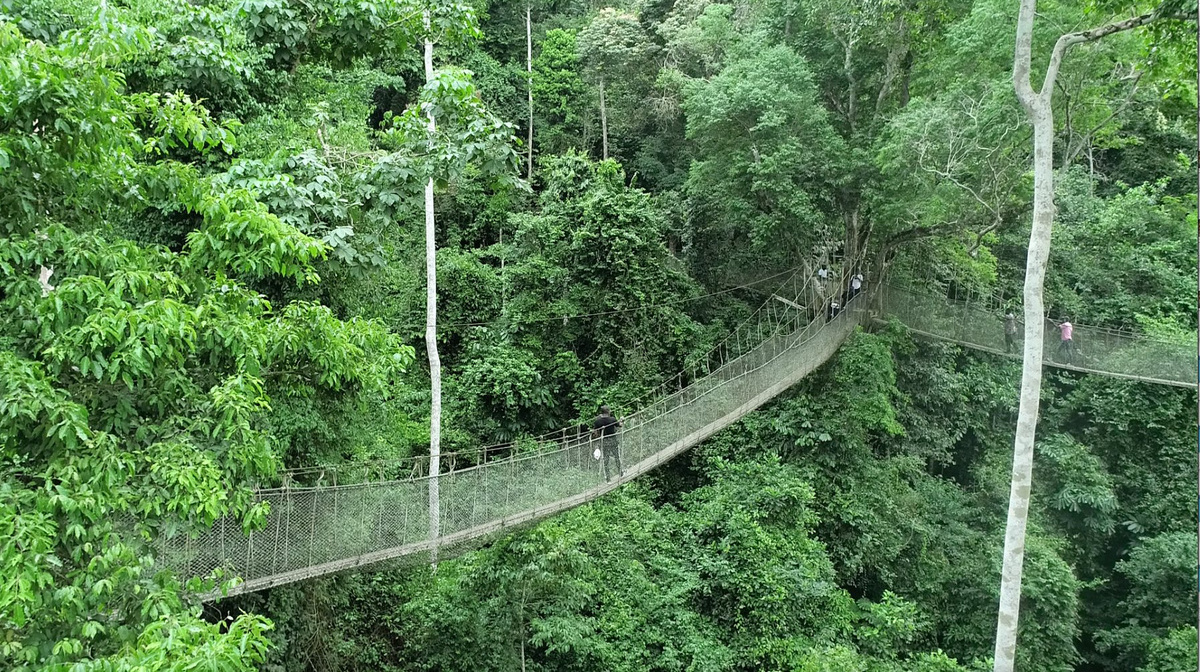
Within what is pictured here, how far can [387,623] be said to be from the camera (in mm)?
7617

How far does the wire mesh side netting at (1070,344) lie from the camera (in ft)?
27.4

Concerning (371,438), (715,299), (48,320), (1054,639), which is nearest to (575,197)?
(715,299)

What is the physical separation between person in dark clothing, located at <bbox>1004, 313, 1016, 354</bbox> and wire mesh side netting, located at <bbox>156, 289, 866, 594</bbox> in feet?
9.63

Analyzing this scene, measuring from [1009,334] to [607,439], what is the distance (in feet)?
19.1

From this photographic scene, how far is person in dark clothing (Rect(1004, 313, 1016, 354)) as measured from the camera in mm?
9508

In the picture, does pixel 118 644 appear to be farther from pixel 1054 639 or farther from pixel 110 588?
pixel 1054 639

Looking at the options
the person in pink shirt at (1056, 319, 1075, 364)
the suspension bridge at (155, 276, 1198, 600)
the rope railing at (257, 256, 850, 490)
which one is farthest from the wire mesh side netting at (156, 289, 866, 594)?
the person in pink shirt at (1056, 319, 1075, 364)

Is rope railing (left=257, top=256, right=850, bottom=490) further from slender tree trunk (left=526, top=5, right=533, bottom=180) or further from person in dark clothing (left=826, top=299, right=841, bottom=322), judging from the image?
slender tree trunk (left=526, top=5, right=533, bottom=180)

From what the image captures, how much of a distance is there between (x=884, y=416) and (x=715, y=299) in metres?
3.45

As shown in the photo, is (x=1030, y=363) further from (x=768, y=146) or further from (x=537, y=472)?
(x=768, y=146)

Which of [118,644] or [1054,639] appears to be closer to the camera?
[118,644]

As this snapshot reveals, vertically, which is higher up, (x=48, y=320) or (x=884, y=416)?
(x=48, y=320)

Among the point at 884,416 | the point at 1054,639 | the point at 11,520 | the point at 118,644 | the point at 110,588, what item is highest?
the point at 11,520

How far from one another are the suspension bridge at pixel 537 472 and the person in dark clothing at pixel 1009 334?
7 centimetres
